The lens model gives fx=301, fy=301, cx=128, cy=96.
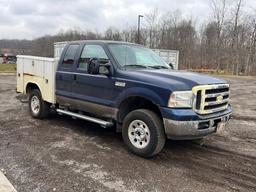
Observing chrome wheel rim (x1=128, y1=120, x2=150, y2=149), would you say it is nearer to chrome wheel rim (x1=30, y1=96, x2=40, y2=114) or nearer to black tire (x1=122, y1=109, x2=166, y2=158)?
black tire (x1=122, y1=109, x2=166, y2=158)

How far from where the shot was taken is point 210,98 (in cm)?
496

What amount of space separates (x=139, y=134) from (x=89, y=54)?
7.06ft

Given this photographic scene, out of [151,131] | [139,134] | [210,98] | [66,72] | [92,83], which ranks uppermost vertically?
[66,72]

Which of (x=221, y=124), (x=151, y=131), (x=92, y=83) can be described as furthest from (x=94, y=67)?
(x=221, y=124)

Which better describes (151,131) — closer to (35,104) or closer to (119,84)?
(119,84)

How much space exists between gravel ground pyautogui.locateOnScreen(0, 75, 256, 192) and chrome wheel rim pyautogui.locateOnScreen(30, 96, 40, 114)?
64 centimetres

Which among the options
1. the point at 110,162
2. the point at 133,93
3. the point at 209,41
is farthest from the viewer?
the point at 209,41

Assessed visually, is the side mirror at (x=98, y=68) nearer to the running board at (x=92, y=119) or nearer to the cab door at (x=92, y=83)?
the cab door at (x=92, y=83)

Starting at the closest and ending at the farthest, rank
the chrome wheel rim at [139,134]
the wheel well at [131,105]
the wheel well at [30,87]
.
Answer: the chrome wheel rim at [139,134], the wheel well at [131,105], the wheel well at [30,87]

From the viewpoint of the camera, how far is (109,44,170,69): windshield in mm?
5795

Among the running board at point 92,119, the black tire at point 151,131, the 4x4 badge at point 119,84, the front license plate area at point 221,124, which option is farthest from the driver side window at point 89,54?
the front license plate area at point 221,124

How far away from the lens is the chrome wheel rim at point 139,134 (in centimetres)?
501

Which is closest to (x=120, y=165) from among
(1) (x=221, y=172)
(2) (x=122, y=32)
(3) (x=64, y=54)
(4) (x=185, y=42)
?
(1) (x=221, y=172)

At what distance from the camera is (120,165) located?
4.69 meters
